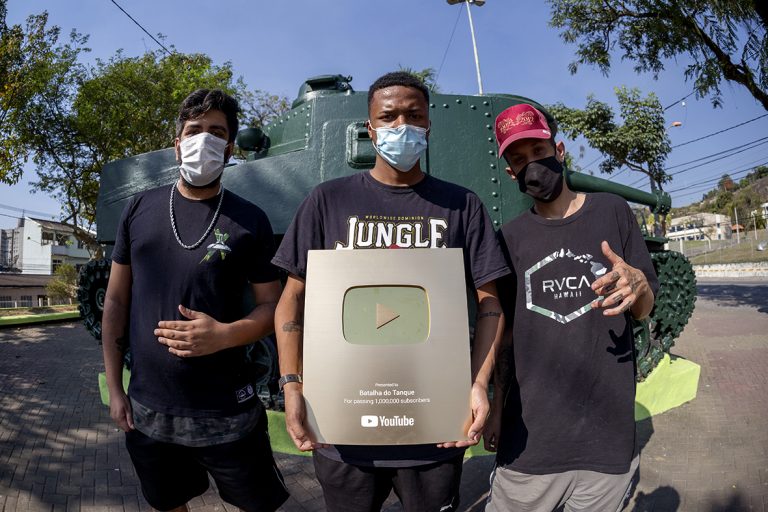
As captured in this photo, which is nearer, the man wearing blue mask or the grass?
the man wearing blue mask

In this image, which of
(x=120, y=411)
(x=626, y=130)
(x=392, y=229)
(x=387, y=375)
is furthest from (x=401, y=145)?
(x=626, y=130)

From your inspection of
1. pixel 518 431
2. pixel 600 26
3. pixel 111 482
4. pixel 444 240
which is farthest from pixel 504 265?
pixel 600 26

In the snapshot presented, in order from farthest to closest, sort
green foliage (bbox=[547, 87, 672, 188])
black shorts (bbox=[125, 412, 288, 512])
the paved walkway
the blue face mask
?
green foliage (bbox=[547, 87, 672, 188])
the paved walkway
black shorts (bbox=[125, 412, 288, 512])
the blue face mask

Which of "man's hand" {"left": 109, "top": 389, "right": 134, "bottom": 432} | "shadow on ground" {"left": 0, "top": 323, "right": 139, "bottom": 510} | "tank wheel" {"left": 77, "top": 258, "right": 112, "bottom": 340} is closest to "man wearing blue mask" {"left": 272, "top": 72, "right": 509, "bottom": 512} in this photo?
"man's hand" {"left": 109, "top": 389, "right": 134, "bottom": 432}

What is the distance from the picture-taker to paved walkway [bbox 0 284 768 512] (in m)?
3.43

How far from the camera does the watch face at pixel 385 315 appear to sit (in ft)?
5.05

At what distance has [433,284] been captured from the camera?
156 centimetres

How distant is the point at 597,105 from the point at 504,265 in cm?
1975

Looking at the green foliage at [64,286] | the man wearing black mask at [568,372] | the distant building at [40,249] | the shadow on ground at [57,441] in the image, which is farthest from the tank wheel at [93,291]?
the distant building at [40,249]

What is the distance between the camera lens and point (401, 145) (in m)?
1.82

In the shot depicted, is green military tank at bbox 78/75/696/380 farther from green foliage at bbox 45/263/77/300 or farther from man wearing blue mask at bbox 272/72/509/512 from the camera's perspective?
green foliage at bbox 45/263/77/300

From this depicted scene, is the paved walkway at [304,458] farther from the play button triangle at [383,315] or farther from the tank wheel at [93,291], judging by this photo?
the play button triangle at [383,315]

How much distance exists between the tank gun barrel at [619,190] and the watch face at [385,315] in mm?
3876

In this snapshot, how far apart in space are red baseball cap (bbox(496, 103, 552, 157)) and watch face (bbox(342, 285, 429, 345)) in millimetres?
795
